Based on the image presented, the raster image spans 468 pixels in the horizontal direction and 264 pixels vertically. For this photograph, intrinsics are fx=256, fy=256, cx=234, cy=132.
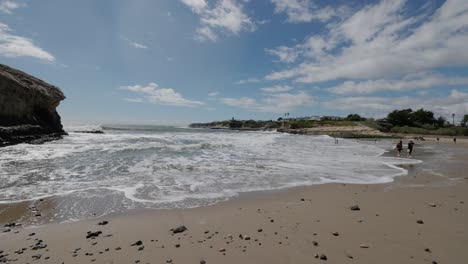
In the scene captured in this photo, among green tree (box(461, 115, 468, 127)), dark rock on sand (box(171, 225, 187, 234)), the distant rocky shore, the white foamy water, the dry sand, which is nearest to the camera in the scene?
the dry sand

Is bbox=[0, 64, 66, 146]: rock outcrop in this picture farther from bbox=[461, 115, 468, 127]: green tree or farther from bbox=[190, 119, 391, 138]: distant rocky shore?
bbox=[461, 115, 468, 127]: green tree

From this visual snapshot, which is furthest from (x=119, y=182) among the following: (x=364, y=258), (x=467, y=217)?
(x=467, y=217)

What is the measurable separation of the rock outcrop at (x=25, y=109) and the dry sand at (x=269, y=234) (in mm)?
24340

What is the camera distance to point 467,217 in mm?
6188

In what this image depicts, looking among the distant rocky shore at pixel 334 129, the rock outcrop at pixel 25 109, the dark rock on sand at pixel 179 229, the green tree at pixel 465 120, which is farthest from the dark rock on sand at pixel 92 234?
the green tree at pixel 465 120

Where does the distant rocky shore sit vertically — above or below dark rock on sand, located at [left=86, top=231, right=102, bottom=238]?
above

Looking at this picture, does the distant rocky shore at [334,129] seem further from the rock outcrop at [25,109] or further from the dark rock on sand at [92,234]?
the dark rock on sand at [92,234]

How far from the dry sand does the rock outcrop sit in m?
24.3

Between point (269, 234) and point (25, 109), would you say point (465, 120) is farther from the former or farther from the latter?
point (25, 109)

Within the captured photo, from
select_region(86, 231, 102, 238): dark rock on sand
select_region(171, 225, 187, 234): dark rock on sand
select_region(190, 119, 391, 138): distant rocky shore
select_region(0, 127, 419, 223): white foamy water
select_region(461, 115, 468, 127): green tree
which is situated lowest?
select_region(0, 127, 419, 223): white foamy water

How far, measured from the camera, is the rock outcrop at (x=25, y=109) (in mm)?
26920

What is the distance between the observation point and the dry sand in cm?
432

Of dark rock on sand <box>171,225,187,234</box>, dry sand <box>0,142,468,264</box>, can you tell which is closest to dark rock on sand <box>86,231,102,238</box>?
dry sand <box>0,142,468,264</box>

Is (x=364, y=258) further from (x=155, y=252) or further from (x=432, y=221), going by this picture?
(x=155, y=252)
